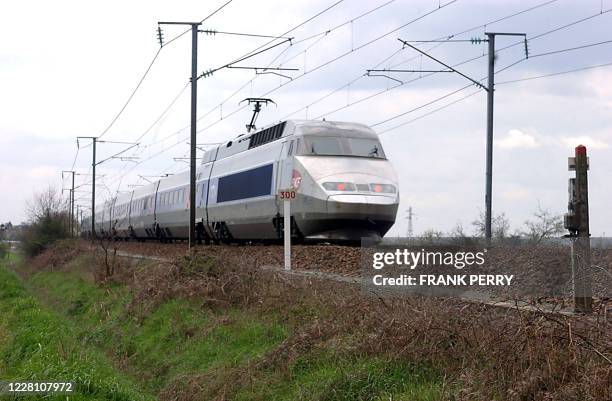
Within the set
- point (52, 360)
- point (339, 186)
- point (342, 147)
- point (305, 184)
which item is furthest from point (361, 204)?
point (52, 360)

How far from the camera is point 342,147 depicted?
22.9 metres

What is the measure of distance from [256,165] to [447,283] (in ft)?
49.9

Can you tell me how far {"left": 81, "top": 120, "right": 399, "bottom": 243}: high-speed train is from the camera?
68.8 feet

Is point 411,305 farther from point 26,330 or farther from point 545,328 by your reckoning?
point 26,330

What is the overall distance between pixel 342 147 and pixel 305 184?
82.3 inches

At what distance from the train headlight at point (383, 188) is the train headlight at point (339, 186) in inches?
24.5

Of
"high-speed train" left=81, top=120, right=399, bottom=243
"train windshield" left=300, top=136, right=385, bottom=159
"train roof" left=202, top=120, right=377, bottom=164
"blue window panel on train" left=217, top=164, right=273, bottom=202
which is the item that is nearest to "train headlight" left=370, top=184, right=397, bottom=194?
"high-speed train" left=81, top=120, right=399, bottom=243

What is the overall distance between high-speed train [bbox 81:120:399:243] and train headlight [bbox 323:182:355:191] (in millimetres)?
26

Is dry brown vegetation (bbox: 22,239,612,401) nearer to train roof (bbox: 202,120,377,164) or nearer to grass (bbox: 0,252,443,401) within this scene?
grass (bbox: 0,252,443,401)

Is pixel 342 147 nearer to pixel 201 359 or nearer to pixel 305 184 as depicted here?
pixel 305 184

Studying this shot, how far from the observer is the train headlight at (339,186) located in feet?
68.3

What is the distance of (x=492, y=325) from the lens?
8.03m

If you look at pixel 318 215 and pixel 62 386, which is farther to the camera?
pixel 318 215

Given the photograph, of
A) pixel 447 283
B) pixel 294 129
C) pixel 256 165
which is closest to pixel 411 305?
pixel 447 283
